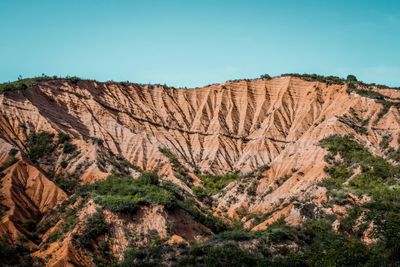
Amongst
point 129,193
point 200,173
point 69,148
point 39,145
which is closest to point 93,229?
point 129,193

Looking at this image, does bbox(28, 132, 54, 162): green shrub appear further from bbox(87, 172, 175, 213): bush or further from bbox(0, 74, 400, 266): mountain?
bbox(87, 172, 175, 213): bush

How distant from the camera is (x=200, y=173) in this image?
4011 inches

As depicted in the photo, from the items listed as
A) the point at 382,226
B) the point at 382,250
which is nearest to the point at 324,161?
the point at 382,226

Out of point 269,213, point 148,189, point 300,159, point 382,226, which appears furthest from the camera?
point 300,159

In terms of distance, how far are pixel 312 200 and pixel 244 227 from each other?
9558mm

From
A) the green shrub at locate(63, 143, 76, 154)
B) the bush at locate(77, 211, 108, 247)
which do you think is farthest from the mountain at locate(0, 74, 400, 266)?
the green shrub at locate(63, 143, 76, 154)

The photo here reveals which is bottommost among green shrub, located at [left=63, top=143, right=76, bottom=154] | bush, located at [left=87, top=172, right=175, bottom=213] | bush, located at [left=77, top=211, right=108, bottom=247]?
bush, located at [left=77, top=211, right=108, bottom=247]

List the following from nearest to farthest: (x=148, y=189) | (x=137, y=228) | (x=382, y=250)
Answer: (x=382, y=250)
(x=137, y=228)
(x=148, y=189)

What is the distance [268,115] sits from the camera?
117125 mm

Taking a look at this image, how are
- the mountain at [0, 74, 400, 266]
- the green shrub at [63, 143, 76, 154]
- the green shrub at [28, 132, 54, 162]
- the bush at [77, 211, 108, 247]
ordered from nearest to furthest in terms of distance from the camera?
the mountain at [0, 74, 400, 266] < the bush at [77, 211, 108, 247] < the green shrub at [28, 132, 54, 162] < the green shrub at [63, 143, 76, 154]

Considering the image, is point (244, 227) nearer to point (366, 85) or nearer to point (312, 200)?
point (312, 200)

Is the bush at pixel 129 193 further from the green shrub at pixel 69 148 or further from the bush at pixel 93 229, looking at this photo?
the green shrub at pixel 69 148

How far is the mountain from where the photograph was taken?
62.1 metres

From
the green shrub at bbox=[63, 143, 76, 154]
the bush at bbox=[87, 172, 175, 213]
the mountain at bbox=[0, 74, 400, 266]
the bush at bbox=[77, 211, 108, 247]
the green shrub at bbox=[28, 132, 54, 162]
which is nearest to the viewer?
the mountain at bbox=[0, 74, 400, 266]
